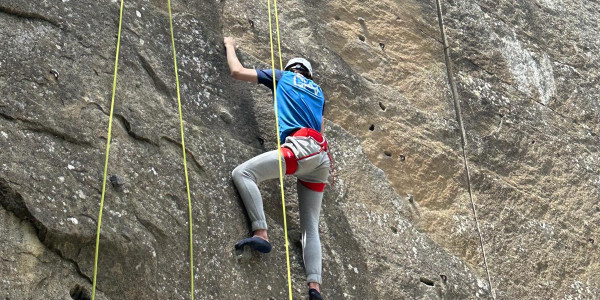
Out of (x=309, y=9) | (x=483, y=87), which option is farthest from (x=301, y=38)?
(x=483, y=87)

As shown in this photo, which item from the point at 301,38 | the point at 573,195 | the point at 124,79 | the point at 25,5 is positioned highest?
the point at 25,5

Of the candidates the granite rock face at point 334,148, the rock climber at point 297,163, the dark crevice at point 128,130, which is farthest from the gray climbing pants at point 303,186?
the dark crevice at point 128,130

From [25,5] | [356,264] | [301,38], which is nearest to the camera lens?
[25,5]

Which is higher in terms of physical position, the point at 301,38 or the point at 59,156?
the point at 59,156

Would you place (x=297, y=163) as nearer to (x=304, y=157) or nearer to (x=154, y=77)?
(x=304, y=157)

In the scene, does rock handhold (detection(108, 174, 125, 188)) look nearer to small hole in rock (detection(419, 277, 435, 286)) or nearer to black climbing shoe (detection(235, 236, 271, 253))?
black climbing shoe (detection(235, 236, 271, 253))

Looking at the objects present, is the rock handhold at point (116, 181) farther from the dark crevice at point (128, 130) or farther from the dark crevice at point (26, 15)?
the dark crevice at point (26, 15)

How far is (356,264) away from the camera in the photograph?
6.08m

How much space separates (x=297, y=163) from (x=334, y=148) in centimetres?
99

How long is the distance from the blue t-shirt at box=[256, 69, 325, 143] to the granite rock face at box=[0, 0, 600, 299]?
0.30 meters

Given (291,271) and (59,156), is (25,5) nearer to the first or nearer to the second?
(59,156)

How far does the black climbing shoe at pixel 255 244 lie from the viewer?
5323 millimetres

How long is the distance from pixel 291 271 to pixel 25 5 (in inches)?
90.5

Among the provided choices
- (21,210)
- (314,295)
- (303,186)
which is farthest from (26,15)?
(314,295)
